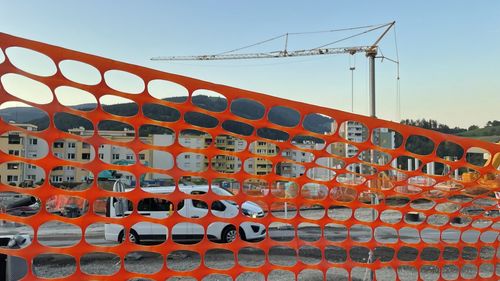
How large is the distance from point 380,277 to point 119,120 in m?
6.05

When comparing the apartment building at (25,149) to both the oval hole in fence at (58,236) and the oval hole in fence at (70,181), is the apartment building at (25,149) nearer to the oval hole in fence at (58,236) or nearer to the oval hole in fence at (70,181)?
the oval hole in fence at (70,181)

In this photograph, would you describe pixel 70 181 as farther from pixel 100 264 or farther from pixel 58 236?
pixel 100 264

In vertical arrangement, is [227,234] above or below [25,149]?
below

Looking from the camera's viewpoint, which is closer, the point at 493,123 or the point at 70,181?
the point at 70,181

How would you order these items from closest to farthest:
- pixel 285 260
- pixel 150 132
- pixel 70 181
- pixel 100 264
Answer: pixel 100 264
pixel 285 260
pixel 150 132
pixel 70 181

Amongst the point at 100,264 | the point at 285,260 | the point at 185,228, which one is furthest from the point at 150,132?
the point at 285,260

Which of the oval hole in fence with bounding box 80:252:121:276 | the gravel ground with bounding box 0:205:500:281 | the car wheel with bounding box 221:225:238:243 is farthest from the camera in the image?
the car wheel with bounding box 221:225:238:243

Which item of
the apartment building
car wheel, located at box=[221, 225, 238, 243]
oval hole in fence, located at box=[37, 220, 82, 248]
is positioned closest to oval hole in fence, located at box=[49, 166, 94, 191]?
the apartment building

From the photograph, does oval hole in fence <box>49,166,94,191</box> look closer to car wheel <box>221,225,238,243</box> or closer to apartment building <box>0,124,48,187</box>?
apartment building <box>0,124,48,187</box>

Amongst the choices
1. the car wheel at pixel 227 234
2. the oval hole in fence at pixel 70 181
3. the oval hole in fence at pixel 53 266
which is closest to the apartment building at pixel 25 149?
the oval hole in fence at pixel 70 181

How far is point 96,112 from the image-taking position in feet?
9.62

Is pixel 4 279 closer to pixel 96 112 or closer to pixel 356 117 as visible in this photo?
pixel 96 112

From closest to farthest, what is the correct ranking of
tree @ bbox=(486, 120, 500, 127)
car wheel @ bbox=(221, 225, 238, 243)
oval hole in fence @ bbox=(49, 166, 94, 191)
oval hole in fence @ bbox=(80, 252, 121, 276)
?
oval hole in fence @ bbox=(49, 166, 94, 191) < oval hole in fence @ bbox=(80, 252, 121, 276) < car wheel @ bbox=(221, 225, 238, 243) < tree @ bbox=(486, 120, 500, 127)

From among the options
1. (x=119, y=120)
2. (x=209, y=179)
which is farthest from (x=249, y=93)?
(x=119, y=120)
